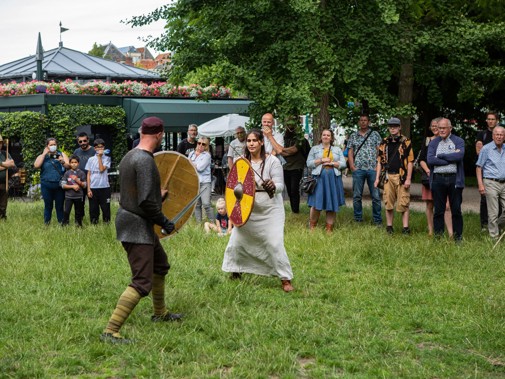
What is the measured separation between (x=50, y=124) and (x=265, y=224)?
17.0 meters

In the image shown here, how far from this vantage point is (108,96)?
26.3 m

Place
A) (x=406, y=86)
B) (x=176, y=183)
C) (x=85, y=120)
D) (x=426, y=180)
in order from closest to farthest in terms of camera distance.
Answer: (x=176, y=183) < (x=426, y=180) < (x=406, y=86) < (x=85, y=120)

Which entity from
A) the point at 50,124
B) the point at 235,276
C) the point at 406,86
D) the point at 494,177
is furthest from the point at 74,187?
the point at 50,124

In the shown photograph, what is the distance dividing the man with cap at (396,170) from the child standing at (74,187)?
5068 mm

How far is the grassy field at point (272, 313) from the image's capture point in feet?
19.7

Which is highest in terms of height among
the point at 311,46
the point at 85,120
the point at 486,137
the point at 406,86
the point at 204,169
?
the point at 311,46

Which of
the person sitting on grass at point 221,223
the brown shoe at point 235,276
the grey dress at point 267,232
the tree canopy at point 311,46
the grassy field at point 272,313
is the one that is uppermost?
the tree canopy at point 311,46

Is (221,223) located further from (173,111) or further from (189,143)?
(173,111)

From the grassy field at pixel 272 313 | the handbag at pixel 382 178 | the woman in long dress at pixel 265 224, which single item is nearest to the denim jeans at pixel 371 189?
the handbag at pixel 382 178

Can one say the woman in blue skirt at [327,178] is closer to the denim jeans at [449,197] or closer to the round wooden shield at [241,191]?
the denim jeans at [449,197]

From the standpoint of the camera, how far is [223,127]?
76.1 feet

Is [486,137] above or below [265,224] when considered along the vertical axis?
above

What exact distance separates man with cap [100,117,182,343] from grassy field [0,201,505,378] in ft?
0.94

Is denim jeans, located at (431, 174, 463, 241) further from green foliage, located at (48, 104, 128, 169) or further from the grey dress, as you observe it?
green foliage, located at (48, 104, 128, 169)
